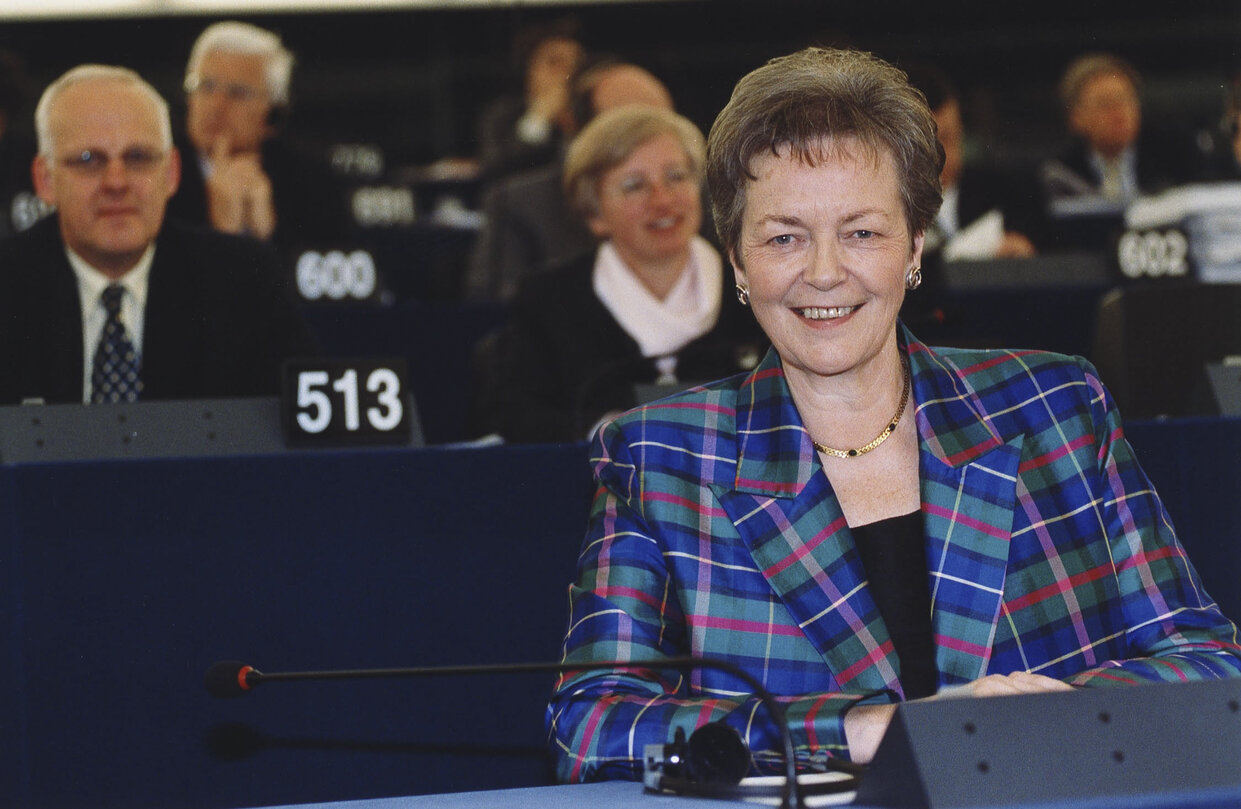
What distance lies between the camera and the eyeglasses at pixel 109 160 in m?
2.86

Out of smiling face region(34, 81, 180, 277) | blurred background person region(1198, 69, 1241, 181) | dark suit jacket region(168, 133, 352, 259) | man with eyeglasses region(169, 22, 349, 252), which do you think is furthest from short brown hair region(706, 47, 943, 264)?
blurred background person region(1198, 69, 1241, 181)

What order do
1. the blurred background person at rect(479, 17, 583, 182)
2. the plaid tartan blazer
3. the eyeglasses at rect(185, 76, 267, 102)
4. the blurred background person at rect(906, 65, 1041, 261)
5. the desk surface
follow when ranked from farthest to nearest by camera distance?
1. the blurred background person at rect(479, 17, 583, 182)
2. the blurred background person at rect(906, 65, 1041, 261)
3. the eyeglasses at rect(185, 76, 267, 102)
4. the plaid tartan blazer
5. the desk surface

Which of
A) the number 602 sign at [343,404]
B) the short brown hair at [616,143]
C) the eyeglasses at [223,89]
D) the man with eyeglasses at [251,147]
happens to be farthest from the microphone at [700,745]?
the eyeglasses at [223,89]

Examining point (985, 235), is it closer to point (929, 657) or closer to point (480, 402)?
point (480, 402)

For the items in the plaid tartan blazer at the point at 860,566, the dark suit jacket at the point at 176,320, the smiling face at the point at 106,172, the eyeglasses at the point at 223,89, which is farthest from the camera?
the eyeglasses at the point at 223,89

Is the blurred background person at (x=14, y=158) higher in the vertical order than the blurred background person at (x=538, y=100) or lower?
lower

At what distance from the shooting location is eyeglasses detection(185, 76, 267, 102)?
13.3 ft

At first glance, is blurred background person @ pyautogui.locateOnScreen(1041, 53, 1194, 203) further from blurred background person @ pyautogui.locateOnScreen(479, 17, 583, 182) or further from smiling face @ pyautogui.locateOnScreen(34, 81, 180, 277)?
smiling face @ pyautogui.locateOnScreen(34, 81, 180, 277)

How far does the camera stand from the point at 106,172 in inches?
113

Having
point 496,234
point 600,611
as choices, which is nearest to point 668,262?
point 496,234

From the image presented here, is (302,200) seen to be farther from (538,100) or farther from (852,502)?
(538,100)

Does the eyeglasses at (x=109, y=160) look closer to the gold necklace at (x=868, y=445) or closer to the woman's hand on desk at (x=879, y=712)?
the gold necklace at (x=868, y=445)

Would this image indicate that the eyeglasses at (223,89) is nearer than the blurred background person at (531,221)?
Yes

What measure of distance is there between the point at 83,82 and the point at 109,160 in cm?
17
